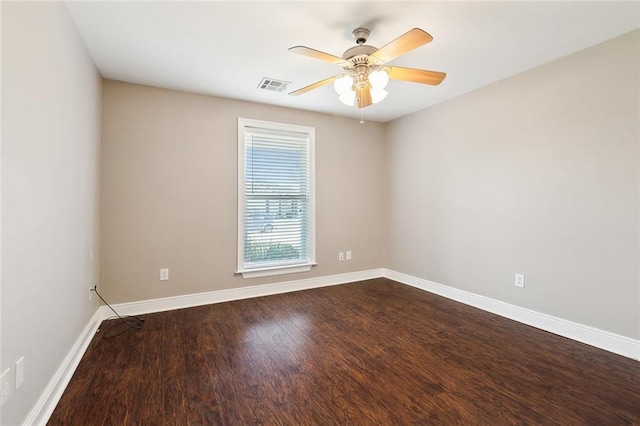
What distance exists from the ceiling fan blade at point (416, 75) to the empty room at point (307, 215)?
0.02m

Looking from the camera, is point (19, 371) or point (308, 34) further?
point (308, 34)

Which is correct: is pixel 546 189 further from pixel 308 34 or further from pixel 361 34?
pixel 308 34

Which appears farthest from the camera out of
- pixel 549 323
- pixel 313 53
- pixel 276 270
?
pixel 276 270

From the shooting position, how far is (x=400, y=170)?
441cm

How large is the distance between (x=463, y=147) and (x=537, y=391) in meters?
2.56

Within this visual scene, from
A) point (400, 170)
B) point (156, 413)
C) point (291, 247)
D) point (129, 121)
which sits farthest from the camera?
point (400, 170)

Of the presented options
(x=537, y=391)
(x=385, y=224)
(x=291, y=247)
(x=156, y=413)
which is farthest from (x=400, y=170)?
(x=156, y=413)

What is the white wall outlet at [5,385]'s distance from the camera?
3.88 ft

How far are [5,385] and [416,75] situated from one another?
9.33 ft

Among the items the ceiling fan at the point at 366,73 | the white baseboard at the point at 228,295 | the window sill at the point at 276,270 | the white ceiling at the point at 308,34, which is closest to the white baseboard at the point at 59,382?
the white baseboard at the point at 228,295

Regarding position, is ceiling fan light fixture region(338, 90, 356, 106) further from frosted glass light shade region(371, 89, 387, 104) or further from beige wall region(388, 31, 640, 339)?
beige wall region(388, 31, 640, 339)

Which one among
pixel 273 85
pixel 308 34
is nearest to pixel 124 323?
pixel 273 85

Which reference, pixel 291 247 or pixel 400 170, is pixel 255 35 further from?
pixel 400 170

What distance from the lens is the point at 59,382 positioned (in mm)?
1773
